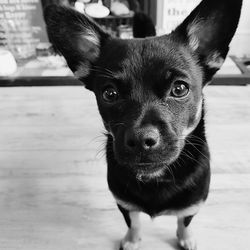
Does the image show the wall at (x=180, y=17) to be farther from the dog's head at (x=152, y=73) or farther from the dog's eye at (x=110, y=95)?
the dog's eye at (x=110, y=95)

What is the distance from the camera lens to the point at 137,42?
86 cm

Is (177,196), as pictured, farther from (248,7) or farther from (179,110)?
(248,7)

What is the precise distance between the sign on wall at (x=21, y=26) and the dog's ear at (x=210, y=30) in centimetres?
179

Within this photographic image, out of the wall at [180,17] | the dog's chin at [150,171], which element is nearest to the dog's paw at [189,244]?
the dog's chin at [150,171]

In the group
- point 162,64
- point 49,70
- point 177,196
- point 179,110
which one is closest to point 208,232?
point 177,196

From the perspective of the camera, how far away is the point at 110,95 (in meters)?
0.84

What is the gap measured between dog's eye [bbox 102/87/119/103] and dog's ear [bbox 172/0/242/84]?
24 cm

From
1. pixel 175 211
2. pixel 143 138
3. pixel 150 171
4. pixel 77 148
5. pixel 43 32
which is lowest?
pixel 77 148

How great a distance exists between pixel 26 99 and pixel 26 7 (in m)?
0.83

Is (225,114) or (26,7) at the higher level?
(26,7)

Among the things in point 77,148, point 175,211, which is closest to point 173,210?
point 175,211

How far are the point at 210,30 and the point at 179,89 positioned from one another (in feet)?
0.70

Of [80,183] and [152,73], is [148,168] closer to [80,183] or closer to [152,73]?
[152,73]

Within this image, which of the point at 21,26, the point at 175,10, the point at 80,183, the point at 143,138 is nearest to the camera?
the point at 143,138
